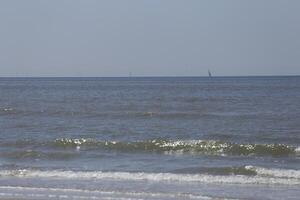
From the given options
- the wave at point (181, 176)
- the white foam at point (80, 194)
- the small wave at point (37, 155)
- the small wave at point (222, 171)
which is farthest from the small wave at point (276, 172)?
the small wave at point (37, 155)

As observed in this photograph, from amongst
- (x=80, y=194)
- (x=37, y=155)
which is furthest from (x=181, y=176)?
(x=37, y=155)

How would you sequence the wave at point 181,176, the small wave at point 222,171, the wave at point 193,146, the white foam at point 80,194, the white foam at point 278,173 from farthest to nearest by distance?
the wave at point 193,146, the small wave at point 222,171, the white foam at point 278,173, the wave at point 181,176, the white foam at point 80,194

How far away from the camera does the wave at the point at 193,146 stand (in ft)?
72.4

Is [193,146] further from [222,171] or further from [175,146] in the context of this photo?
[222,171]

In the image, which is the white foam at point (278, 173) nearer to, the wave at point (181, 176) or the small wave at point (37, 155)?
the wave at point (181, 176)

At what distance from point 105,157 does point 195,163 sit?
130 inches

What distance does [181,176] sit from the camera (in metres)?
16.7

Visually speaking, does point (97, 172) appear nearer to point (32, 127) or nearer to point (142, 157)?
point (142, 157)

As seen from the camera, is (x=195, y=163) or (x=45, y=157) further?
(x=45, y=157)

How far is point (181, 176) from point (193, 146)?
21.2 ft

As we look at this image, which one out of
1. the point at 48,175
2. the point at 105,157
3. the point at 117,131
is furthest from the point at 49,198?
the point at 117,131

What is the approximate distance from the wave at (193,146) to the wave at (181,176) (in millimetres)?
4368

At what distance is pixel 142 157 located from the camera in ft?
69.1

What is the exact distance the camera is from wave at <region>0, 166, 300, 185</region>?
52.9ft
